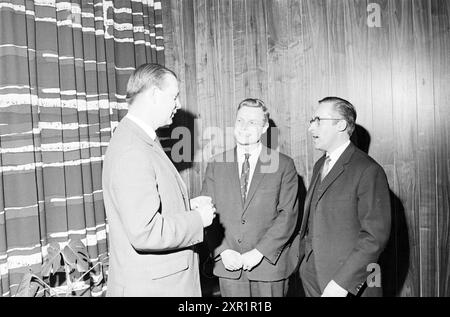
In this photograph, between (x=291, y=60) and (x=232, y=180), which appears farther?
(x=291, y=60)

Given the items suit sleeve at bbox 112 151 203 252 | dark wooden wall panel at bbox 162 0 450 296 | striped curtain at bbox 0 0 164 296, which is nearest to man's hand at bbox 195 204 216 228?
suit sleeve at bbox 112 151 203 252

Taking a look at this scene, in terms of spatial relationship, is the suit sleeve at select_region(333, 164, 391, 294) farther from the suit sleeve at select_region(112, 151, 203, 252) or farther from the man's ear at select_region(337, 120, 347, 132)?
the suit sleeve at select_region(112, 151, 203, 252)

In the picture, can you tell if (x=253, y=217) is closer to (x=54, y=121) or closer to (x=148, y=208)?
(x=148, y=208)

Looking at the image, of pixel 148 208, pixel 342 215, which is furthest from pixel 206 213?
pixel 342 215

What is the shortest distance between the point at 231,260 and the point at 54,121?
3.86 ft

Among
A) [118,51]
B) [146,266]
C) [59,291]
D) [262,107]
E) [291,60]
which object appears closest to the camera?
[146,266]

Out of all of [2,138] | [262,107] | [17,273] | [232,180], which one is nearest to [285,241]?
[232,180]

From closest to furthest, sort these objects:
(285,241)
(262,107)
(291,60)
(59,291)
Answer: (59,291)
(285,241)
(262,107)
(291,60)

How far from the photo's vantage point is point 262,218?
6.90 ft

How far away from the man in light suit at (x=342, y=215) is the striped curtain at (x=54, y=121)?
1239 mm

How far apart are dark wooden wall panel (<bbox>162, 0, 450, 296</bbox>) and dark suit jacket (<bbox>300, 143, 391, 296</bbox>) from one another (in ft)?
3.05

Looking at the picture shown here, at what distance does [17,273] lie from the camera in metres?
1.81

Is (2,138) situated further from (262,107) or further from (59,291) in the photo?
(262,107)

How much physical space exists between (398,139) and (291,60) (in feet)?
3.07
